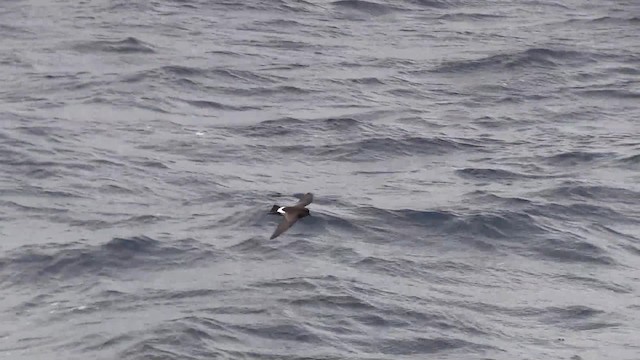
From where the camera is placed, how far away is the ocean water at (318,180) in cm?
2241

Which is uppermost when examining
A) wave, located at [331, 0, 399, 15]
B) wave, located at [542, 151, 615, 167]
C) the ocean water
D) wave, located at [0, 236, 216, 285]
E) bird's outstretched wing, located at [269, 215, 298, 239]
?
bird's outstretched wing, located at [269, 215, 298, 239]

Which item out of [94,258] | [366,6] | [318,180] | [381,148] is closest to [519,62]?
[366,6]

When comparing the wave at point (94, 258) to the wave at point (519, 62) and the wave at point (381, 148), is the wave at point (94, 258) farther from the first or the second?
the wave at point (519, 62)

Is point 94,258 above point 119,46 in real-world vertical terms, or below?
below

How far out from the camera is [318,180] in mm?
28438

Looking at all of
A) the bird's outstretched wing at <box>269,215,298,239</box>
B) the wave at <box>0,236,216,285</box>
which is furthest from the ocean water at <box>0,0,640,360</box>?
the bird's outstretched wing at <box>269,215,298,239</box>

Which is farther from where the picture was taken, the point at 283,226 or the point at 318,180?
the point at 318,180

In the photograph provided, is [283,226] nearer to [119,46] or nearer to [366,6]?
[119,46]

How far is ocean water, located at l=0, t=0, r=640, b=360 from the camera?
22406 millimetres

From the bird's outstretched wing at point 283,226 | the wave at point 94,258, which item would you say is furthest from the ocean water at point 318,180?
the bird's outstretched wing at point 283,226

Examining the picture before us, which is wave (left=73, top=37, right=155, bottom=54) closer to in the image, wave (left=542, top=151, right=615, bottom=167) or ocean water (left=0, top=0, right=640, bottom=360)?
ocean water (left=0, top=0, right=640, bottom=360)

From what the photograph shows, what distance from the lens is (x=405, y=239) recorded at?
2600 cm

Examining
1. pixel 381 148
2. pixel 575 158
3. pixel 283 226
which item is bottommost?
pixel 381 148

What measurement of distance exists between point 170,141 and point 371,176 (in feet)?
12.2
